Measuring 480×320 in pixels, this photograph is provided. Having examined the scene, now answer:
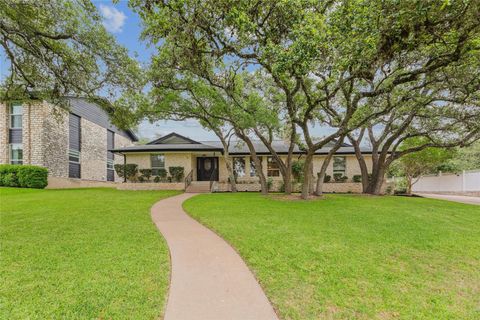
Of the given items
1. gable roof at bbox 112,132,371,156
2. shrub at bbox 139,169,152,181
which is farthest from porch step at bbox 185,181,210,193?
shrub at bbox 139,169,152,181

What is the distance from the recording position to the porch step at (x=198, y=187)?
1814cm

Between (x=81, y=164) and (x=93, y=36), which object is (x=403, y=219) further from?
(x=81, y=164)

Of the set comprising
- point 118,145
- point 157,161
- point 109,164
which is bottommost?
point 109,164

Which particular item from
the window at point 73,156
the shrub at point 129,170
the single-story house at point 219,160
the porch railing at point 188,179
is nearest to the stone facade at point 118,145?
the window at point 73,156

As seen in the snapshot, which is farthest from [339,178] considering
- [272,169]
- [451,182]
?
[451,182]

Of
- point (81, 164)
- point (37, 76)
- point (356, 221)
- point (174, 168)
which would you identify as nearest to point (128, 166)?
point (174, 168)

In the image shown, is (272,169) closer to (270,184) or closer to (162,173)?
(270,184)

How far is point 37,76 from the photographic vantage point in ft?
27.8

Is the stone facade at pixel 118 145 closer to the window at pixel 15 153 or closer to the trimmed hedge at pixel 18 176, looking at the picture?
the window at pixel 15 153

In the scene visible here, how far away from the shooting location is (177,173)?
770 inches

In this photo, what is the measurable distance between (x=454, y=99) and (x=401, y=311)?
12.8 metres

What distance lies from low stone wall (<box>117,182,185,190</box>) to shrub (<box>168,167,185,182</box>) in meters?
0.46

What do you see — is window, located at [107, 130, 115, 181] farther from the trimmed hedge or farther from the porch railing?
the porch railing

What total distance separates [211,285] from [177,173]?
16696mm
